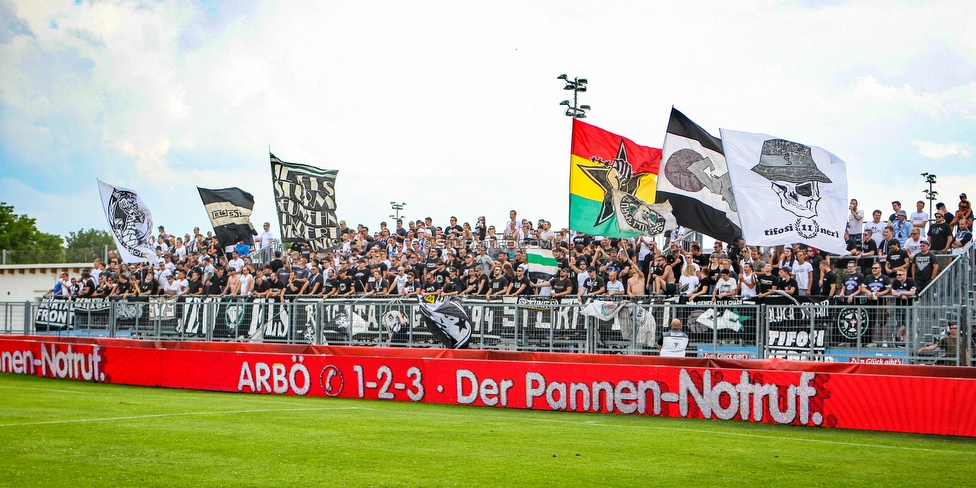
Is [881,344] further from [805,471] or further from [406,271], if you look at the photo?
[406,271]

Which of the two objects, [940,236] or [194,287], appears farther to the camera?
[194,287]

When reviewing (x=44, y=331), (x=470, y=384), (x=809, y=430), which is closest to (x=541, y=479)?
(x=809, y=430)

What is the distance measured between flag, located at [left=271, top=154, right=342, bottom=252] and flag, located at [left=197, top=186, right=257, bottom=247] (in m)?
4.52

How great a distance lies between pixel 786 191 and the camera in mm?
17578

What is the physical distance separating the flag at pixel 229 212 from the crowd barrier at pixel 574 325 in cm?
353

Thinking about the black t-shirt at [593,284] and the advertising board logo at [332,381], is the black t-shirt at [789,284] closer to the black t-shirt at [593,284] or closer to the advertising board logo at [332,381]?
the black t-shirt at [593,284]

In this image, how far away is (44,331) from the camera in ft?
89.5

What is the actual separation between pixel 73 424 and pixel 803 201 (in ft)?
42.0

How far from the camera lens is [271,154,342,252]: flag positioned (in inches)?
964

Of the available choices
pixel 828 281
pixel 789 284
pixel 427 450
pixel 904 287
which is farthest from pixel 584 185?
pixel 427 450

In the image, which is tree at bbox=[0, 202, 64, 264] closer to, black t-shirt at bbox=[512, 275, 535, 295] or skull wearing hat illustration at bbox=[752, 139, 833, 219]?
black t-shirt at bbox=[512, 275, 535, 295]

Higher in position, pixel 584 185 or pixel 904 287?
pixel 584 185

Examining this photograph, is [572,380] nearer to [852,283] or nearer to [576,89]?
[852,283]

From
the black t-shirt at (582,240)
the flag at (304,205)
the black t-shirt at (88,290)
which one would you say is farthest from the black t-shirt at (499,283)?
the black t-shirt at (88,290)
